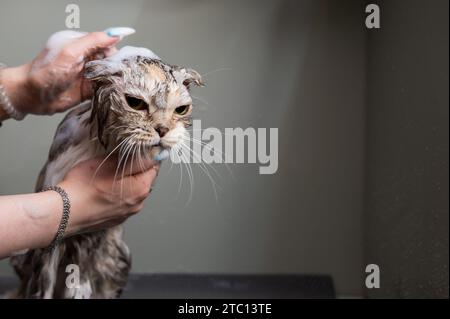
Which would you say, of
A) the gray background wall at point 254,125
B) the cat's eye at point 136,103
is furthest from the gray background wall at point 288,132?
the cat's eye at point 136,103

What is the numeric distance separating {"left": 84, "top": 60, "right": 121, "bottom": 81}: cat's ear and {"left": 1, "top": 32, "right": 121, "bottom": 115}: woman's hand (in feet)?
0.14

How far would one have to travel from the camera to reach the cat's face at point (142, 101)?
1.97ft

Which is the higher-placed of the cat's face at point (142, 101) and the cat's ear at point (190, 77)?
the cat's ear at point (190, 77)

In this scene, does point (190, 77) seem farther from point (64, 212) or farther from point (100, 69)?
point (64, 212)

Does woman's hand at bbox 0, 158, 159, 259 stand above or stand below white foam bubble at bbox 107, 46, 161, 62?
below

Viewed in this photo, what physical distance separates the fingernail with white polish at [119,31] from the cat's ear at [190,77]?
10 centimetres

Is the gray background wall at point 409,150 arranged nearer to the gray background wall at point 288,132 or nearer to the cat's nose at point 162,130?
the gray background wall at point 288,132

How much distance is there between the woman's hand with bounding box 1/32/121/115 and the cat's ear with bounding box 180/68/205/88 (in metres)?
0.10

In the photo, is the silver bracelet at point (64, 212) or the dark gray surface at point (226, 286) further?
the dark gray surface at point (226, 286)

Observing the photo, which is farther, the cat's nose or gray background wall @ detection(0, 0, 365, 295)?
gray background wall @ detection(0, 0, 365, 295)

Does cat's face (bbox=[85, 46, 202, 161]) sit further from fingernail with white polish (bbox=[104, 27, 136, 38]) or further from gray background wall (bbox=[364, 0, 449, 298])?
gray background wall (bbox=[364, 0, 449, 298])

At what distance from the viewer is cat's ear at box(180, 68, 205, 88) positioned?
2.13 ft

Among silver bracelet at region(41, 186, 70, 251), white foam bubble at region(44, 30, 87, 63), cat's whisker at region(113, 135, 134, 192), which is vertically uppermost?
white foam bubble at region(44, 30, 87, 63)

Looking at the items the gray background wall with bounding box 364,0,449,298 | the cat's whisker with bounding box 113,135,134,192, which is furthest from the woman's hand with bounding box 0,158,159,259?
the gray background wall with bounding box 364,0,449,298
